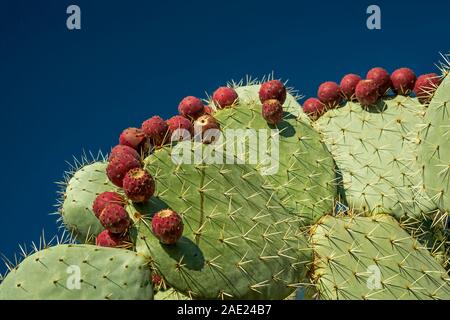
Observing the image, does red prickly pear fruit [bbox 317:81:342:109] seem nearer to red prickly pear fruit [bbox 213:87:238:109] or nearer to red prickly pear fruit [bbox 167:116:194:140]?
red prickly pear fruit [bbox 213:87:238:109]

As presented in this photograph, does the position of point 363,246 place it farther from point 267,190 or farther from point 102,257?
point 102,257

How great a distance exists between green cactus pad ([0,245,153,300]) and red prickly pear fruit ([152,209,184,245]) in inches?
4.5

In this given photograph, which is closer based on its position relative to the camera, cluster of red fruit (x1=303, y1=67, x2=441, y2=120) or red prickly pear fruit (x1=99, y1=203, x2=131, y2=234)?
red prickly pear fruit (x1=99, y1=203, x2=131, y2=234)

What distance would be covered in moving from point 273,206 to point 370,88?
3.90ft

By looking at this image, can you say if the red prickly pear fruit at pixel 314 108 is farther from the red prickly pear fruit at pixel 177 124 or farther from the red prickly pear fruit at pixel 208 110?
the red prickly pear fruit at pixel 177 124

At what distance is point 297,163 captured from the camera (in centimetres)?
340

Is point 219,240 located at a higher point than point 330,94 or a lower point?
lower

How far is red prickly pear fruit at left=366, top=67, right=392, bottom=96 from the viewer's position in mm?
3887

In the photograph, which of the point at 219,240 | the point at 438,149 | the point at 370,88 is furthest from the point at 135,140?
the point at 370,88

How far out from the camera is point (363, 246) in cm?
308

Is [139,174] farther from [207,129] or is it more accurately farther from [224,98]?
[224,98]

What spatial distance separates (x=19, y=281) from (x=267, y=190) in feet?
3.84

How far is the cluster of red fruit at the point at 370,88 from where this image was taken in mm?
3826

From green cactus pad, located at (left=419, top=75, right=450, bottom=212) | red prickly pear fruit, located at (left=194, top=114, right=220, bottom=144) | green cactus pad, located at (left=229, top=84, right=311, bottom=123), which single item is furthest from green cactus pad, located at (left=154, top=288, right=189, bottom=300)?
green cactus pad, located at (left=229, top=84, right=311, bottom=123)
